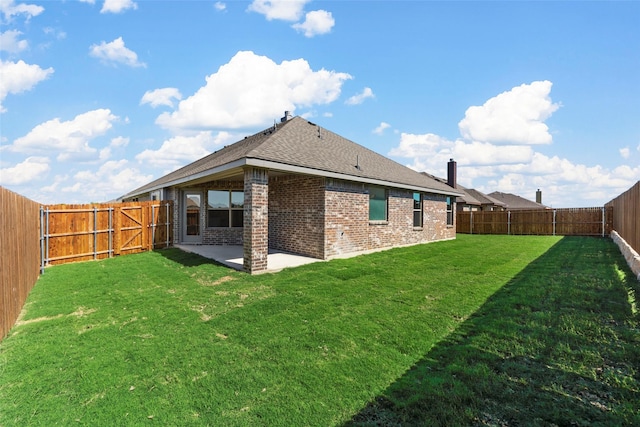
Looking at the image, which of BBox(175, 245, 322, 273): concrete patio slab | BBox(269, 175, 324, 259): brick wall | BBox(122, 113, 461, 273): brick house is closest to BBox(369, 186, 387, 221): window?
BBox(122, 113, 461, 273): brick house

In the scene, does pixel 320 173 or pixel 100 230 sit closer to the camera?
pixel 320 173

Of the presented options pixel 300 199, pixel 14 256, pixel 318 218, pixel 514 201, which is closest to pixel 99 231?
pixel 14 256

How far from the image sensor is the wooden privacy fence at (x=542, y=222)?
20.0 meters

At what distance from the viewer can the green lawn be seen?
9.49ft

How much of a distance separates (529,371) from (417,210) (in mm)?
12505

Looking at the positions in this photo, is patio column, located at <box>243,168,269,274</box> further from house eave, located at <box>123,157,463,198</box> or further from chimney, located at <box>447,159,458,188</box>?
chimney, located at <box>447,159,458,188</box>

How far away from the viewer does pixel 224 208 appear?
45.5ft

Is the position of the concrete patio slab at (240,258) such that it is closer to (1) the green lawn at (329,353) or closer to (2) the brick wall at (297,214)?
(2) the brick wall at (297,214)

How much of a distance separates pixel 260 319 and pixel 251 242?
10.8 ft

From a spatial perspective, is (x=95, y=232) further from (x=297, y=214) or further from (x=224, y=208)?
A: (x=297, y=214)

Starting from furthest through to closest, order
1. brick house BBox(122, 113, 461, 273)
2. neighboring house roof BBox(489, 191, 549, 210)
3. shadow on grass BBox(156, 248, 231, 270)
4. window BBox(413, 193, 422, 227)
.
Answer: neighboring house roof BBox(489, 191, 549, 210)
window BBox(413, 193, 422, 227)
shadow on grass BBox(156, 248, 231, 270)
brick house BBox(122, 113, 461, 273)

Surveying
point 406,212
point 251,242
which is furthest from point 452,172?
point 251,242

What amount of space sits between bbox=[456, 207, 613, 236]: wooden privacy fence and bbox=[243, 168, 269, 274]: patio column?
22022 millimetres

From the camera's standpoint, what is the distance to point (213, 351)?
13.5 ft
